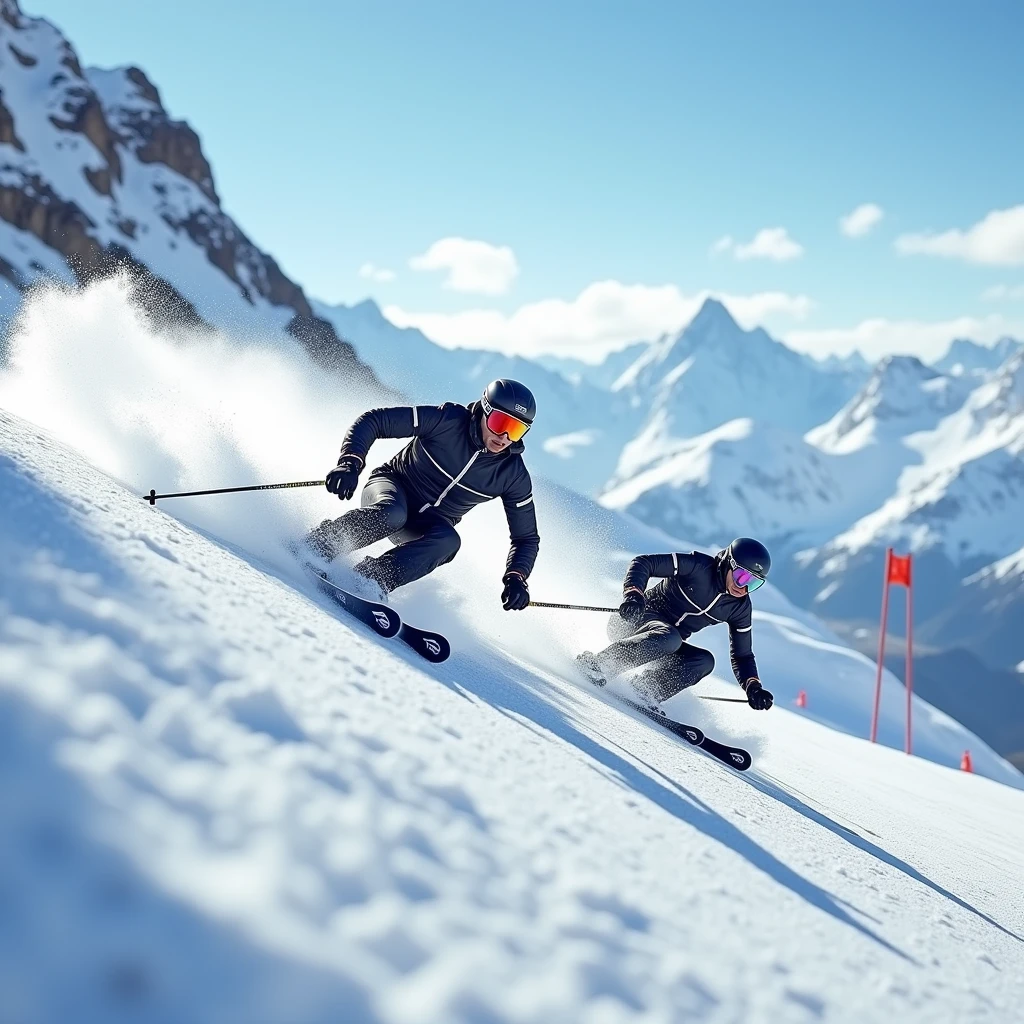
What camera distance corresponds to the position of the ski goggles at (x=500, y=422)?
5.70m

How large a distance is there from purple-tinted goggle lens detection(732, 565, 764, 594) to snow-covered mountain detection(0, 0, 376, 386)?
52126 millimetres

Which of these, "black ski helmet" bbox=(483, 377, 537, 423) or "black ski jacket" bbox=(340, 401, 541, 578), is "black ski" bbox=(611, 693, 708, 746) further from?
"black ski helmet" bbox=(483, 377, 537, 423)

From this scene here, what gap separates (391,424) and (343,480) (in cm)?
84

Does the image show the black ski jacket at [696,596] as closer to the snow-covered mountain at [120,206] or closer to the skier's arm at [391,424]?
the skier's arm at [391,424]

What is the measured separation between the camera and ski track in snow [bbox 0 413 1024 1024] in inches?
57.3

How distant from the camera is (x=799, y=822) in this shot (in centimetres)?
439

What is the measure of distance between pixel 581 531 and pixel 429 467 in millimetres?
24548

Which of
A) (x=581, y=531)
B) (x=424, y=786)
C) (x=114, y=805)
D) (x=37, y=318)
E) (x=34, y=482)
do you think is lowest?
(x=114, y=805)

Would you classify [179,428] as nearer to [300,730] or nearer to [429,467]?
[429,467]

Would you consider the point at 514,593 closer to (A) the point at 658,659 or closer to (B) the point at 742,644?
(A) the point at 658,659

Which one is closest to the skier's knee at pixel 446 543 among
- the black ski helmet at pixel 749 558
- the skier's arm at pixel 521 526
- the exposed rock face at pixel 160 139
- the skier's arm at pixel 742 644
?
the skier's arm at pixel 521 526

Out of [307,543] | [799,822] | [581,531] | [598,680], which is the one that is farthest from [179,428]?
[581,531]

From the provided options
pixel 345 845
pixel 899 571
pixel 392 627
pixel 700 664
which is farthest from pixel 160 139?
pixel 345 845

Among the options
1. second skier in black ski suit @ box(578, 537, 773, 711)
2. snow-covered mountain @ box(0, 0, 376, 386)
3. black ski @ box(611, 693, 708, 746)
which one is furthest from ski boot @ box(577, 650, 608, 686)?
snow-covered mountain @ box(0, 0, 376, 386)
